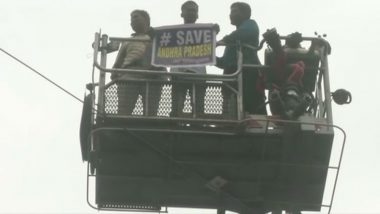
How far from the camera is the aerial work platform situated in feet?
46.0

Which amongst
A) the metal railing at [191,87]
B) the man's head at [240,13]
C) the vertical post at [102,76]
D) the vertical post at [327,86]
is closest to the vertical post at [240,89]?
the metal railing at [191,87]

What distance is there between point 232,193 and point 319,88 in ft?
6.56

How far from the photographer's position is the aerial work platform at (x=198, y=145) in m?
14.0

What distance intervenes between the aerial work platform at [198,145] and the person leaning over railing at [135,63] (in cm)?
2

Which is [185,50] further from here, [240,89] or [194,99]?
[240,89]

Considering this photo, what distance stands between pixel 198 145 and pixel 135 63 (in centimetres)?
153

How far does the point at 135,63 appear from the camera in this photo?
14562 millimetres

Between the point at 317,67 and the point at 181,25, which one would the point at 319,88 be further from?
the point at 181,25

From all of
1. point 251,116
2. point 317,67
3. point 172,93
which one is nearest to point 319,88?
point 317,67

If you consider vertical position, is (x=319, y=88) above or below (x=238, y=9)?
below

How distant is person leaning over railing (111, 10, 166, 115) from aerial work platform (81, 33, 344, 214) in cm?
2

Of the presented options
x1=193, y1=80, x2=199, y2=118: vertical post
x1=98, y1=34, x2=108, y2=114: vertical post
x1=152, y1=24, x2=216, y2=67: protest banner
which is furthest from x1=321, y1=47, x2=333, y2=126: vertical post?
x1=98, y1=34, x2=108, y2=114: vertical post

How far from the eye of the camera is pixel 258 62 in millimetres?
14688

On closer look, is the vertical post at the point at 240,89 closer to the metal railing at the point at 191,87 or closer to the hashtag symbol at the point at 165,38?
the metal railing at the point at 191,87
